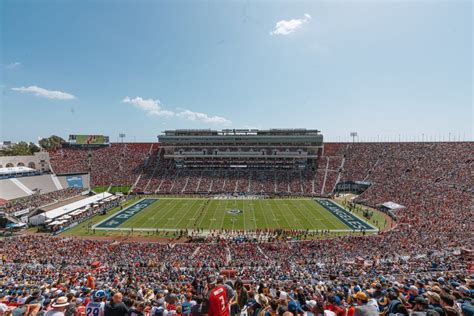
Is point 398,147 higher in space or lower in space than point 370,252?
higher

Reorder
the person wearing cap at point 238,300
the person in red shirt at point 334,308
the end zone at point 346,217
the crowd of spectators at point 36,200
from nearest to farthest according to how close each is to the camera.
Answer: the person wearing cap at point 238,300 < the person in red shirt at point 334,308 < the end zone at point 346,217 < the crowd of spectators at point 36,200

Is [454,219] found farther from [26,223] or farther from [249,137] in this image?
[26,223]

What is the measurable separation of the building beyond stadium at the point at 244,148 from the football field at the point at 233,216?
60.3 ft

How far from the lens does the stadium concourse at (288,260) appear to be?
211 inches

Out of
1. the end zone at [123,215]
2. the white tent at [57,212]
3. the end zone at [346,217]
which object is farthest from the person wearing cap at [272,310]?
the white tent at [57,212]

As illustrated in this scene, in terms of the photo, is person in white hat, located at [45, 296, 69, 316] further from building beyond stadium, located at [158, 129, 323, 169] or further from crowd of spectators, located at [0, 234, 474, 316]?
building beyond stadium, located at [158, 129, 323, 169]

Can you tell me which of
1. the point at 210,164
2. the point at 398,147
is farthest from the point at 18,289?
the point at 398,147

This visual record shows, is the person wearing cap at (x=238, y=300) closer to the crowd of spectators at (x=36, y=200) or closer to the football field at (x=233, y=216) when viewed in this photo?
the football field at (x=233, y=216)

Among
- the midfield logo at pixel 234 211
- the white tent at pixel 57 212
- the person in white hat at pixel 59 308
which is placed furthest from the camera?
the midfield logo at pixel 234 211

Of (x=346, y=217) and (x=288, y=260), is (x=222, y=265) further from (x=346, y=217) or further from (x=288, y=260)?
(x=346, y=217)

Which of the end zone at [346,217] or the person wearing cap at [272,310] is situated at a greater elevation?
the person wearing cap at [272,310]

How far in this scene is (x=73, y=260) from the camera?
1936 cm

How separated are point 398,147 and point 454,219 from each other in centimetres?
3446

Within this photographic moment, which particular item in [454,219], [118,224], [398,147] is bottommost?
[118,224]
